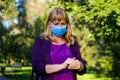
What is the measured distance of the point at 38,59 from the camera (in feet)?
12.8

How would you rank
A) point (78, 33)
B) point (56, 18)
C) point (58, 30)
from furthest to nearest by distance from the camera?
point (78, 33)
point (56, 18)
point (58, 30)

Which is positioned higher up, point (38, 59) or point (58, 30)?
point (58, 30)

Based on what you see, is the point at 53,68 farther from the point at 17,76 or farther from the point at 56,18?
the point at 17,76

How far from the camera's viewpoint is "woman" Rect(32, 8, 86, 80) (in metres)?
3.87

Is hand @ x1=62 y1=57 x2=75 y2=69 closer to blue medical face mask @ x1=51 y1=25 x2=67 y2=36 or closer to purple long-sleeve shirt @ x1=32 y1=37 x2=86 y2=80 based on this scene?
purple long-sleeve shirt @ x1=32 y1=37 x2=86 y2=80

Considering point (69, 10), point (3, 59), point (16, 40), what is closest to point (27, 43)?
point (16, 40)

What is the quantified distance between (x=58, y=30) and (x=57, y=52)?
236mm

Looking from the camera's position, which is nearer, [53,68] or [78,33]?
[53,68]

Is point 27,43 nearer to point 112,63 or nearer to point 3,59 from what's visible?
point 3,59

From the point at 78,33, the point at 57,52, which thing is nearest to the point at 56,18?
the point at 57,52

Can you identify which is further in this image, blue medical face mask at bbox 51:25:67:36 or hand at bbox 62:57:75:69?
blue medical face mask at bbox 51:25:67:36

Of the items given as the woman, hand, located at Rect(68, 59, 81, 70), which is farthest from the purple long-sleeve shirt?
hand, located at Rect(68, 59, 81, 70)

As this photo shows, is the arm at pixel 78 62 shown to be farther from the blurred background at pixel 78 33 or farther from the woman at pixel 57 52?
the blurred background at pixel 78 33

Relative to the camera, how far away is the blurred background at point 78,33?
17.2 metres
